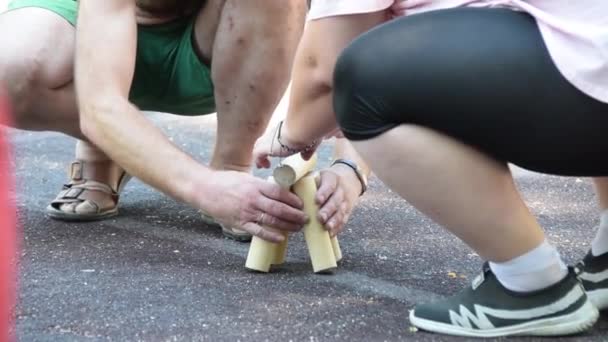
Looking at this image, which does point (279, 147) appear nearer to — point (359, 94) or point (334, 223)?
point (334, 223)

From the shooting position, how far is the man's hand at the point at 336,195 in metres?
1.61

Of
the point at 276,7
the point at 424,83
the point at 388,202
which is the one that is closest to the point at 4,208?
the point at 424,83

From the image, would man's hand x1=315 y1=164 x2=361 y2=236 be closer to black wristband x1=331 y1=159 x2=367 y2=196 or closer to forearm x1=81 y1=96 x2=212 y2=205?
black wristband x1=331 y1=159 x2=367 y2=196

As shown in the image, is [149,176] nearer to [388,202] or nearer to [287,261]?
[287,261]

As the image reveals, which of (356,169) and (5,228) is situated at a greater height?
(5,228)

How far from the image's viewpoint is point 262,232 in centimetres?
155

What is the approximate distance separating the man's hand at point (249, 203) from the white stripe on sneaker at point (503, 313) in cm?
32

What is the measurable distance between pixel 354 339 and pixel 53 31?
889 millimetres

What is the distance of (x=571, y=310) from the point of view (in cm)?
134

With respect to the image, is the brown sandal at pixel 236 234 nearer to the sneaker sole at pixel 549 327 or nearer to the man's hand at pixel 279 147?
the man's hand at pixel 279 147

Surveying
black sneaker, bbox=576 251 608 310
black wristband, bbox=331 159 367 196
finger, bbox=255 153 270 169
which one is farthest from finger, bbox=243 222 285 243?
black sneaker, bbox=576 251 608 310

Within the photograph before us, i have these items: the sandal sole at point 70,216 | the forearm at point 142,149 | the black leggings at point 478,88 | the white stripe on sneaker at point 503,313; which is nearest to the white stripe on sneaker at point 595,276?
the white stripe on sneaker at point 503,313

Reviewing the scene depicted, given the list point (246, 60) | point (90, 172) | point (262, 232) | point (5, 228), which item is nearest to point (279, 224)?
point (262, 232)

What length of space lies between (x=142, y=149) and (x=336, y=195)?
Result: 31 centimetres
